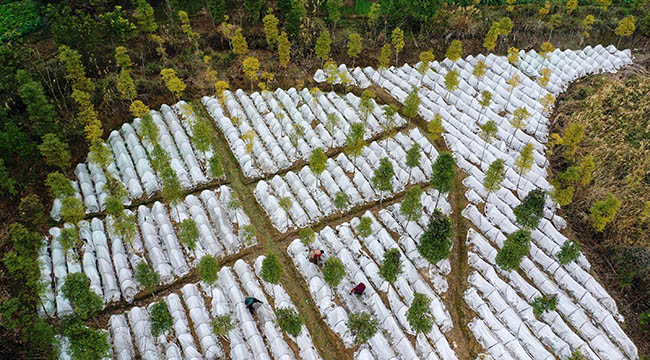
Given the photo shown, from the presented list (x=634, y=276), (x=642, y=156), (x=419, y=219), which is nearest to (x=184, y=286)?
(x=419, y=219)

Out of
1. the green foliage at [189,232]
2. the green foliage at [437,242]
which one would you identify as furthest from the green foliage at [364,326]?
the green foliage at [189,232]

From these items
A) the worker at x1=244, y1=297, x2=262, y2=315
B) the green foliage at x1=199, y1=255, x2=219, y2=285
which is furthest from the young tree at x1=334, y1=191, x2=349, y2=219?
the green foliage at x1=199, y1=255, x2=219, y2=285

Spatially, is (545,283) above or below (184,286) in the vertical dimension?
below

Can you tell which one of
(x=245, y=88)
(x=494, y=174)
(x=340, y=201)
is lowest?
(x=494, y=174)

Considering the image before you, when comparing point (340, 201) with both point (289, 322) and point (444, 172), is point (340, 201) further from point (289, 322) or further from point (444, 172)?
point (289, 322)

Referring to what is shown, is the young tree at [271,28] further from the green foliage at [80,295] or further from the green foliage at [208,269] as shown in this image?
the green foliage at [80,295]

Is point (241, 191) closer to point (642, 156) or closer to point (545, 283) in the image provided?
point (545, 283)

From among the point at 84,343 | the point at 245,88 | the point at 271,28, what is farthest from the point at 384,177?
the point at 271,28
